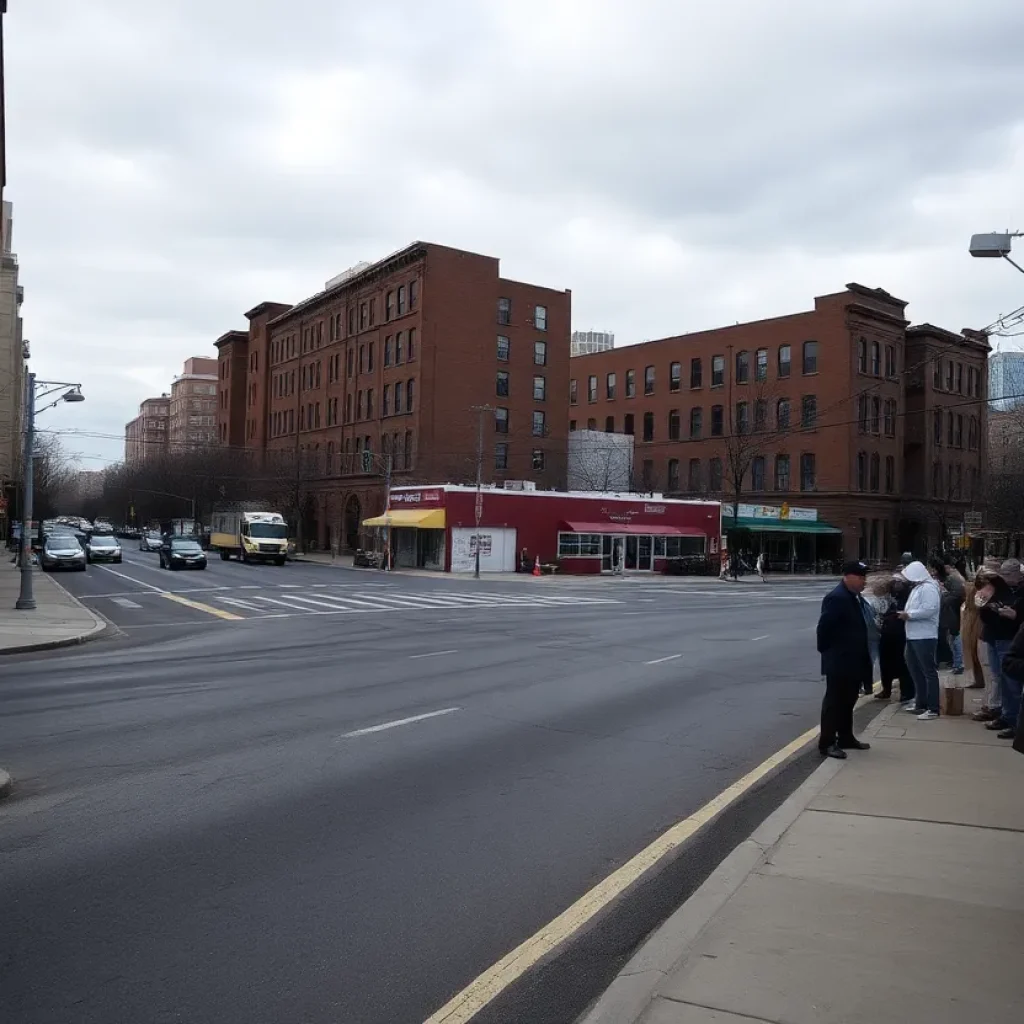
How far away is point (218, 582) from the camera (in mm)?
41156

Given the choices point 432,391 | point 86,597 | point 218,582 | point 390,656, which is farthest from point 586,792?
point 432,391

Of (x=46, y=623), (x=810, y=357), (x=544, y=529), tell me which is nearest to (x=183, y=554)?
(x=544, y=529)

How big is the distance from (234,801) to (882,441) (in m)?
69.2

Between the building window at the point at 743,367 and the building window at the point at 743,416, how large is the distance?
1.70 metres

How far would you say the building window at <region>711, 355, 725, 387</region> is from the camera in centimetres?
7456

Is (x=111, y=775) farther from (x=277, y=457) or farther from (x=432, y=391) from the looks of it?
(x=277, y=457)

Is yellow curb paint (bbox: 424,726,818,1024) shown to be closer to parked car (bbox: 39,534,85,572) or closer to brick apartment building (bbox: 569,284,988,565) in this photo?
parked car (bbox: 39,534,85,572)

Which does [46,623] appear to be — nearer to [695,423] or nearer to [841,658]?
[841,658]

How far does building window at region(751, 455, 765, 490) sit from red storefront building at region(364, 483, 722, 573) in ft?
34.8

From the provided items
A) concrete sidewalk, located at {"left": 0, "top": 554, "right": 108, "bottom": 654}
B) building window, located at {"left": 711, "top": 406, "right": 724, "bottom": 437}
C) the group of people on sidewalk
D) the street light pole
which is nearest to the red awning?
building window, located at {"left": 711, "top": 406, "right": 724, "bottom": 437}

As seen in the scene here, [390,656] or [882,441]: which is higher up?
[882,441]

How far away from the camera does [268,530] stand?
5722cm

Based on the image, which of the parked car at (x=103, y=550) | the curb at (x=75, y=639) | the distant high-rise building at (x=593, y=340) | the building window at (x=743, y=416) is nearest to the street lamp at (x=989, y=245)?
the curb at (x=75, y=639)

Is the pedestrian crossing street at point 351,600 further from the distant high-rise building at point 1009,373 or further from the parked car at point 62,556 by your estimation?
the distant high-rise building at point 1009,373
